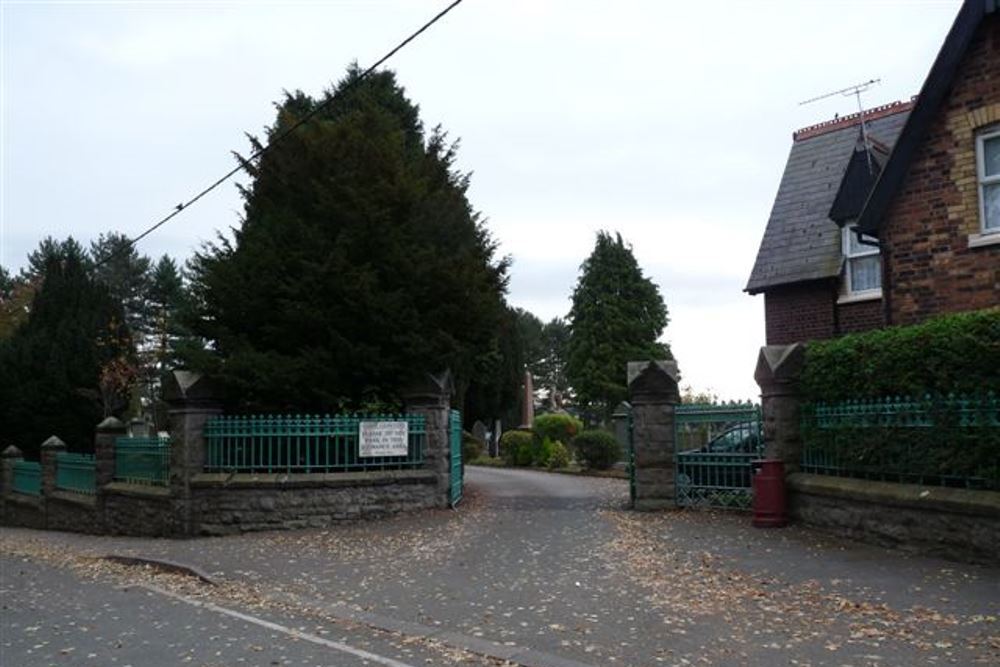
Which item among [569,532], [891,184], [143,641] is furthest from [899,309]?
[143,641]

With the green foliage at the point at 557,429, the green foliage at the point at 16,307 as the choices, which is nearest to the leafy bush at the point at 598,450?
the green foliage at the point at 557,429

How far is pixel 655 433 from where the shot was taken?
560 inches

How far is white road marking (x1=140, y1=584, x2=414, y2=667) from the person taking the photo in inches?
263

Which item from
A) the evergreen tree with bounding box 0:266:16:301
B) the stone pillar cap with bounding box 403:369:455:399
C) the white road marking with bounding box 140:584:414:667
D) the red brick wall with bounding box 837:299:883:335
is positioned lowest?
the white road marking with bounding box 140:584:414:667

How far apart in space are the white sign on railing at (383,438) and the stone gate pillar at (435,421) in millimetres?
463

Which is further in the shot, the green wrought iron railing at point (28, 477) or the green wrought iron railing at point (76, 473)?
the green wrought iron railing at point (28, 477)

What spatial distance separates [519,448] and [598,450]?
536cm

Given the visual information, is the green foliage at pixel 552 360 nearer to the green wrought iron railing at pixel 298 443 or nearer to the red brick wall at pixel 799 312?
the red brick wall at pixel 799 312

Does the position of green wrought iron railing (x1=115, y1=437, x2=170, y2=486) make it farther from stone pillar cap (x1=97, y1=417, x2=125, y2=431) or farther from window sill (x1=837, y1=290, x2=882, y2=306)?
window sill (x1=837, y1=290, x2=882, y2=306)

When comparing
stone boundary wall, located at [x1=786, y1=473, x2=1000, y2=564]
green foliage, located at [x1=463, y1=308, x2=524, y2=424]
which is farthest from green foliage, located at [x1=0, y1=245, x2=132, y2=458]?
stone boundary wall, located at [x1=786, y1=473, x2=1000, y2=564]

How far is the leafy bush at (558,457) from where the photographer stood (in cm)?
2678

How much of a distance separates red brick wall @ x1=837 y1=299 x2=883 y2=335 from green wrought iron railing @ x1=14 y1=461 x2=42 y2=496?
19.2 m

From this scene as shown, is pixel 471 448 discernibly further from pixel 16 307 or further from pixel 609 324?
pixel 16 307

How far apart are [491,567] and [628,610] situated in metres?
2.65
